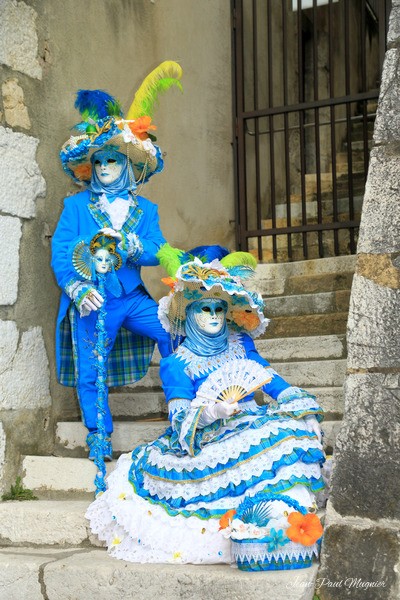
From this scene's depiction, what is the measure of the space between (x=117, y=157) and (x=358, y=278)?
1918mm

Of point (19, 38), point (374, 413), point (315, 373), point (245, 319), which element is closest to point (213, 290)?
point (245, 319)

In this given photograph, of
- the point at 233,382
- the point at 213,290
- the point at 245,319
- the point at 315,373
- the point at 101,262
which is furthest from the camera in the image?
the point at 315,373

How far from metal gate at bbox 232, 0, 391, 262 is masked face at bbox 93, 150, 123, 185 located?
2242mm

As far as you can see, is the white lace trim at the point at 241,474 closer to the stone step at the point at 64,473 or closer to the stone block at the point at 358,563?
the stone block at the point at 358,563

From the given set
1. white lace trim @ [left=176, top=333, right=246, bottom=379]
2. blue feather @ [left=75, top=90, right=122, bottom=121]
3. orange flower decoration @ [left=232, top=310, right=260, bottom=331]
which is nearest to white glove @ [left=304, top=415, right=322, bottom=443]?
white lace trim @ [left=176, top=333, right=246, bottom=379]

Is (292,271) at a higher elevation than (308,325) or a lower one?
higher

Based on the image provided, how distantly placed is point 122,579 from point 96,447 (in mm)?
1036

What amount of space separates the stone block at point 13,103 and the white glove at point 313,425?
7.71 feet

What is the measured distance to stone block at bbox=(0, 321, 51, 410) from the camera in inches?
185

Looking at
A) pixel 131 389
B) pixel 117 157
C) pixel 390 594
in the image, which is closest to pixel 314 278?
pixel 131 389

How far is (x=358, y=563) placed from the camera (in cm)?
316

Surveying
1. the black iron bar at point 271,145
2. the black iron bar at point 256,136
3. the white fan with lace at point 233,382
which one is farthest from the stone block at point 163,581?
the black iron bar at point 256,136

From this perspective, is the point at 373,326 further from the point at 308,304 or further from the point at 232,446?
the point at 308,304

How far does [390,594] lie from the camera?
3.09m
